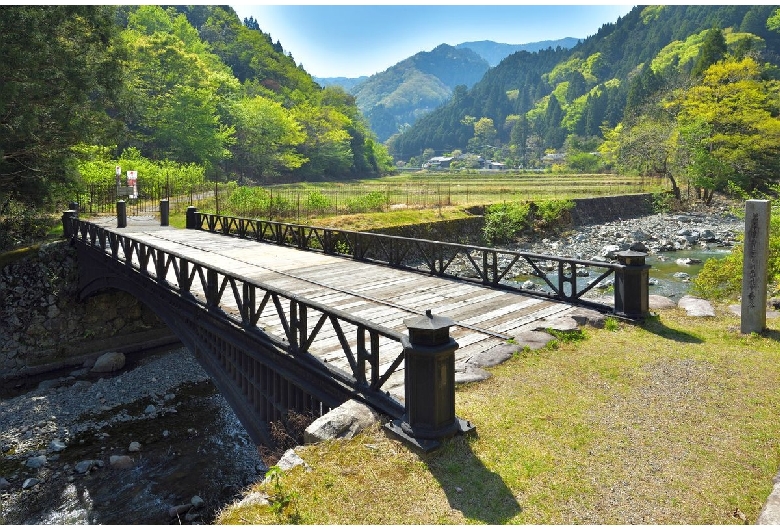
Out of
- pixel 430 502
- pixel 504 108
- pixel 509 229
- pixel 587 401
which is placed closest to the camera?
pixel 430 502

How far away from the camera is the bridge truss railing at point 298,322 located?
6559 mm

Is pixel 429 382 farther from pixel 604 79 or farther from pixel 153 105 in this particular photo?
pixel 604 79

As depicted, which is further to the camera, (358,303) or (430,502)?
(358,303)

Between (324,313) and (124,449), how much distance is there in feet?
32.5

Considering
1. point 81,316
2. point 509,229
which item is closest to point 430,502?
point 81,316

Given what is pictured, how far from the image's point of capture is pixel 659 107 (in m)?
65.9

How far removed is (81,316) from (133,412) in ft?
24.5


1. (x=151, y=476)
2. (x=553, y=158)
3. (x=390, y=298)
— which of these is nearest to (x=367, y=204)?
(x=390, y=298)

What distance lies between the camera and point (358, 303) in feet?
36.3

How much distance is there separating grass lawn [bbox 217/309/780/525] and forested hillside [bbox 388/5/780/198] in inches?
1768

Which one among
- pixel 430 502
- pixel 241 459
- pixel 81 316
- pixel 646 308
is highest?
pixel 646 308

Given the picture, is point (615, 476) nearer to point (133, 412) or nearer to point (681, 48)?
point (133, 412)

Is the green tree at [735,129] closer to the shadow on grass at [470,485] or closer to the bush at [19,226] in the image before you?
the bush at [19,226]

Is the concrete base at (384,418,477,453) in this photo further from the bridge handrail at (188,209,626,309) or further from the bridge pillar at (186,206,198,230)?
the bridge pillar at (186,206,198,230)
